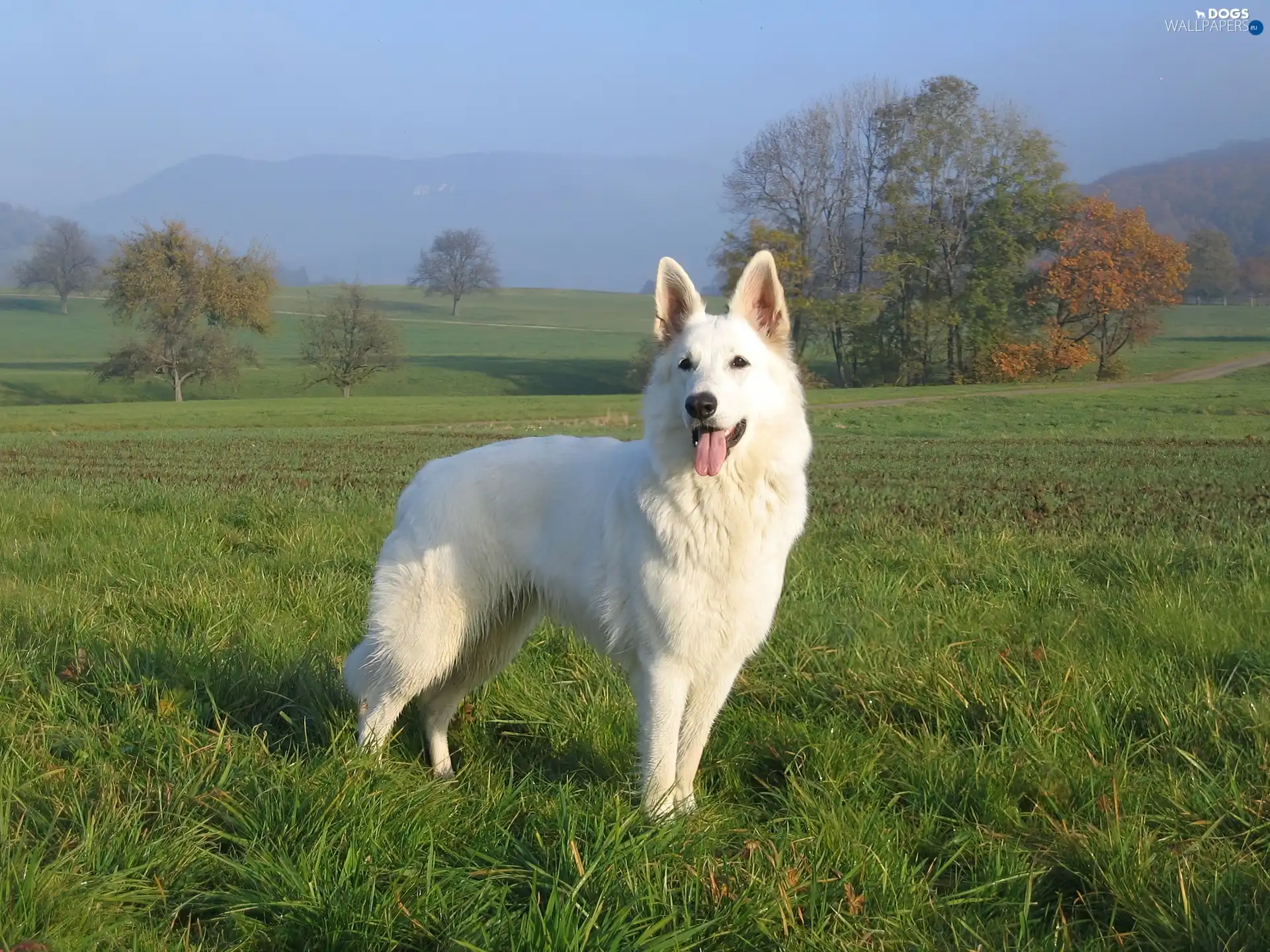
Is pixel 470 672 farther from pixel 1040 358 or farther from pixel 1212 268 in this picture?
pixel 1212 268

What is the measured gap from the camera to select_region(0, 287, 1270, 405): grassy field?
62.2m

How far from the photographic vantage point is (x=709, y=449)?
3773mm

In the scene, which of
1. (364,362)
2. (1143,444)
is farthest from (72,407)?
(1143,444)

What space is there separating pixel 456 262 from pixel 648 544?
11581cm

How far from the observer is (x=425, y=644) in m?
4.29

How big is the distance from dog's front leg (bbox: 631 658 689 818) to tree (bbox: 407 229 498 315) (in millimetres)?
113485

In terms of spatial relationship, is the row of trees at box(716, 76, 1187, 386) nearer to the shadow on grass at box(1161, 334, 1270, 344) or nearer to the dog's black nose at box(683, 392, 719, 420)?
the shadow on grass at box(1161, 334, 1270, 344)

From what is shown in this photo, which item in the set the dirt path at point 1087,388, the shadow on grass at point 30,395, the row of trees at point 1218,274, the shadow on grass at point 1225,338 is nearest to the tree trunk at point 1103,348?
the dirt path at point 1087,388

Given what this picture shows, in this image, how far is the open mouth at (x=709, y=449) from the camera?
12.4ft

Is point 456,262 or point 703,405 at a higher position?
point 456,262

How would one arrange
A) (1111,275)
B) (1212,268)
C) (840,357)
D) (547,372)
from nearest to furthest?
(1111,275), (840,357), (547,372), (1212,268)

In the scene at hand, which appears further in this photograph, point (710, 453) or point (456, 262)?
point (456, 262)

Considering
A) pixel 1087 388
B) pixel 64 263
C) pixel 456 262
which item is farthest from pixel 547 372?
pixel 64 263

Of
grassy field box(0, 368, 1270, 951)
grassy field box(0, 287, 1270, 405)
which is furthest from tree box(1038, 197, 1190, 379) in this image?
grassy field box(0, 368, 1270, 951)
